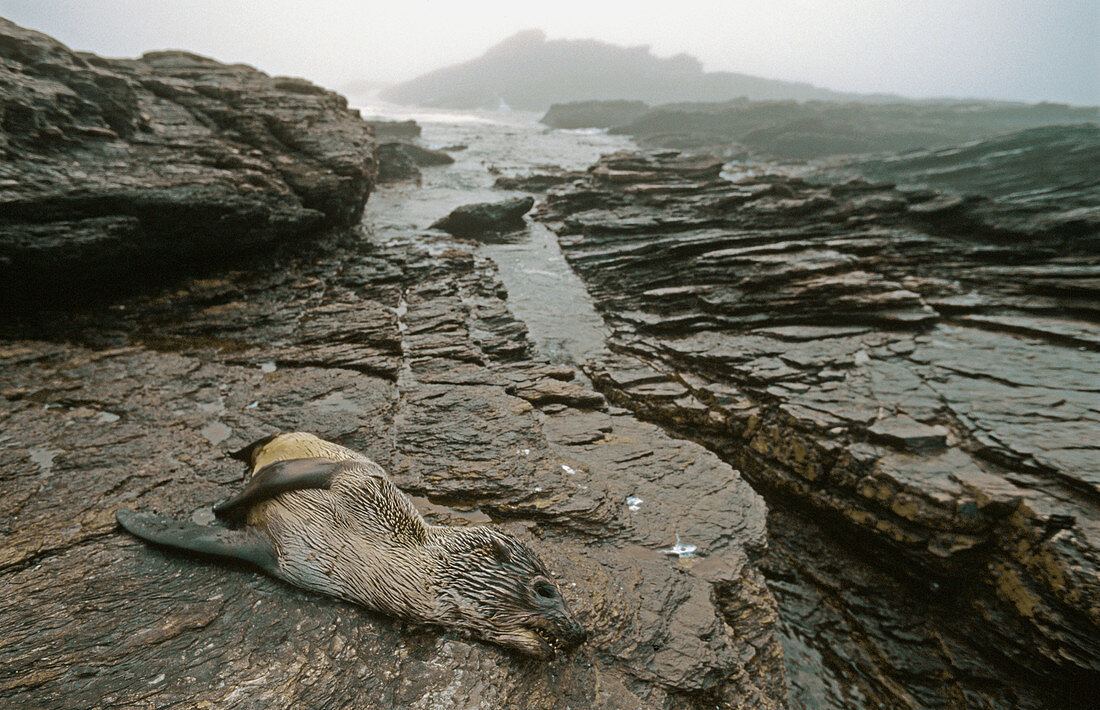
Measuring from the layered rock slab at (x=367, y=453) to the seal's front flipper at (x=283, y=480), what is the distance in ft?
1.35

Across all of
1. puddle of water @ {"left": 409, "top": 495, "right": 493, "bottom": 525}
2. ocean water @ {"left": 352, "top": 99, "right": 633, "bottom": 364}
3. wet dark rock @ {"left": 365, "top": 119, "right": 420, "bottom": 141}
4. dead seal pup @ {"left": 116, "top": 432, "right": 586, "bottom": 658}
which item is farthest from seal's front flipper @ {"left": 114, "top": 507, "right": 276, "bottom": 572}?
wet dark rock @ {"left": 365, "top": 119, "right": 420, "bottom": 141}

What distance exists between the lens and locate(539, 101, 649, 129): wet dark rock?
180 ft

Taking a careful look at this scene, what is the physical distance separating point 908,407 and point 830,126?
4105cm

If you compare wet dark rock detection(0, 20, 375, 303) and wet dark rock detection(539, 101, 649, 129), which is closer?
wet dark rock detection(0, 20, 375, 303)

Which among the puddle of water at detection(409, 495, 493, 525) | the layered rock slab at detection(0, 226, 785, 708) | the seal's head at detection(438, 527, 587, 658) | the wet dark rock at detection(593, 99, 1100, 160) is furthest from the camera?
the wet dark rock at detection(593, 99, 1100, 160)

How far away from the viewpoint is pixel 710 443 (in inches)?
225

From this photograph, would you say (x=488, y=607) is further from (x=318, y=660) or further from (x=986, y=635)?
(x=986, y=635)

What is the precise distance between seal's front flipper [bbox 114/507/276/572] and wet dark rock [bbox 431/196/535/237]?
10308 mm

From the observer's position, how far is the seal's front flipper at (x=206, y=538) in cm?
305

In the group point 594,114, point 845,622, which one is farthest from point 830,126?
point 845,622

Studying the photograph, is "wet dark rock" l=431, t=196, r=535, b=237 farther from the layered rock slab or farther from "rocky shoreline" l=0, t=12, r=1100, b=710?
the layered rock slab

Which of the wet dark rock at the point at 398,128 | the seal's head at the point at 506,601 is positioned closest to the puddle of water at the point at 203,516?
the seal's head at the point at 506,601

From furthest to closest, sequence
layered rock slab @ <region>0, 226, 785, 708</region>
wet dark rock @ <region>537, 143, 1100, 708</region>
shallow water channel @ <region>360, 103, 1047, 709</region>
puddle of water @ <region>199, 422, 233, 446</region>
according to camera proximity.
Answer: puddle of water @ <region>199, 422, 233, 446</region>, wet dark rock @ <region>537, 143, 1100, 708</region>, shallow water channel @ <region>360, 103, 1047, 709</region>, layered rock slab @ <region>0, 226, 785, 708</region>

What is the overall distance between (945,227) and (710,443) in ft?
33.7
